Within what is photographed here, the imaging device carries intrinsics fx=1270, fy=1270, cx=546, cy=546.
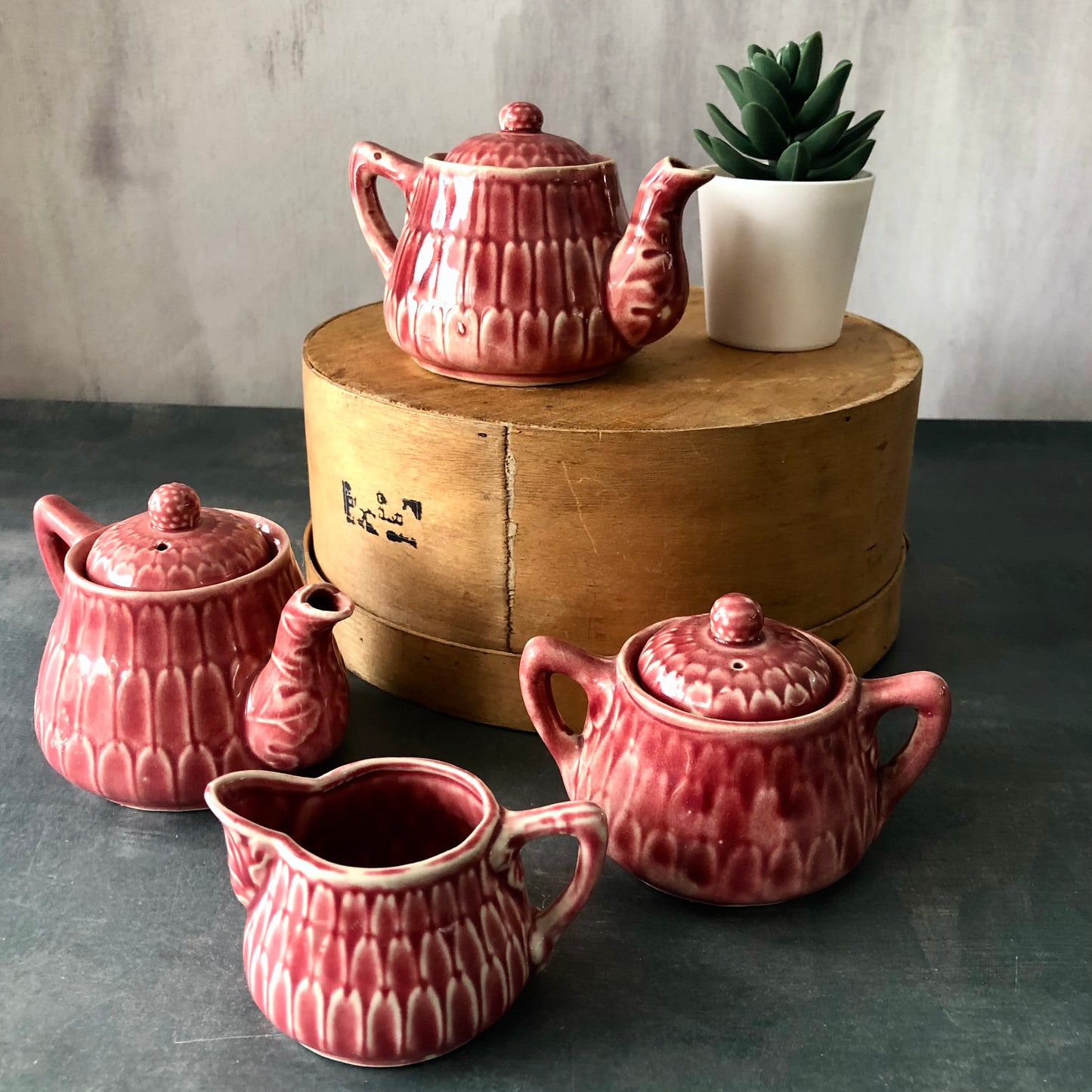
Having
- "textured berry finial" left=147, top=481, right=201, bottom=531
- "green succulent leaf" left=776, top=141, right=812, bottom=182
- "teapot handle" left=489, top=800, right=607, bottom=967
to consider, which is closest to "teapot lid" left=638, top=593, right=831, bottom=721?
"teapot handle" left=489, top=800, right=607, bottom=967

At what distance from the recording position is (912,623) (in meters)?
1.24

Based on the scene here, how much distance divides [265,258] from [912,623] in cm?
110

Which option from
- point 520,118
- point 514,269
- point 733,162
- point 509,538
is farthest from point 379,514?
point 733,162

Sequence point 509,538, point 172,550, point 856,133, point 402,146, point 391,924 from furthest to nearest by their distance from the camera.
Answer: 1. point 402,146
2. point 856,133
3. point 509,538
4. point 172,550
5. point 391,924

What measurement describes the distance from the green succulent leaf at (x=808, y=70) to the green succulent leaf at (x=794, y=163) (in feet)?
0.15

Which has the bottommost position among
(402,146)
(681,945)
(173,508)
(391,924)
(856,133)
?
(681,945)

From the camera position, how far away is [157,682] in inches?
34.4

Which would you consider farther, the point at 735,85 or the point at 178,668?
the point at 735,85

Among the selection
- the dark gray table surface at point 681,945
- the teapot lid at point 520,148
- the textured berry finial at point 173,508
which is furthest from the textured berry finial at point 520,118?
the dark gray table surface at point 681,945

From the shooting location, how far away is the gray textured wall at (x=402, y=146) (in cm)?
168

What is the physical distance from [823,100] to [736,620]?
52cm

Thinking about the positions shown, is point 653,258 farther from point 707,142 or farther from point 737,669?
point 737,669

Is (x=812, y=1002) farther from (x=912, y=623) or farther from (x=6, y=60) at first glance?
(x=6, y=60)

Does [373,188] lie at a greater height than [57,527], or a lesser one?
greater
